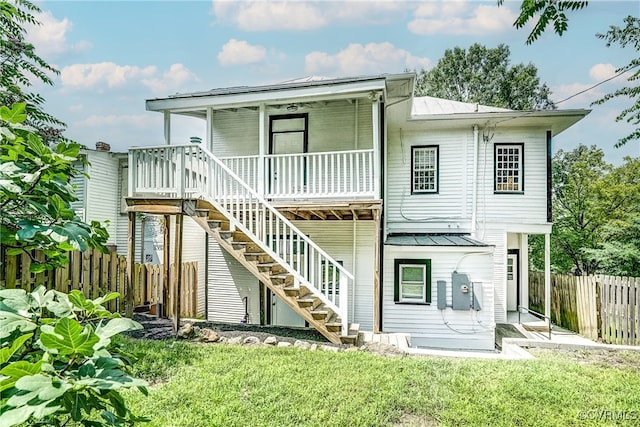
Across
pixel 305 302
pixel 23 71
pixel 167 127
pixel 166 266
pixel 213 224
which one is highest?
pixel 23 71

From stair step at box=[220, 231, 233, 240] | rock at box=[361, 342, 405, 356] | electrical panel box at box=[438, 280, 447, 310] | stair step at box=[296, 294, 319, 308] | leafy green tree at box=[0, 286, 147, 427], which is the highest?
stair step at box=[220, 231, 233, 240]

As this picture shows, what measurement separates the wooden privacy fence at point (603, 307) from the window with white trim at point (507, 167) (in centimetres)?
298

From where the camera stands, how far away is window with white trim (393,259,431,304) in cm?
902

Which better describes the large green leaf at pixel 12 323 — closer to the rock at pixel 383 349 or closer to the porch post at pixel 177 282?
the rock at pixel 383 349

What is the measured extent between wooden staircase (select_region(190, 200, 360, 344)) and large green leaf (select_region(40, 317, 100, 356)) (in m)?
5.72

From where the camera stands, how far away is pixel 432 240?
370 inches

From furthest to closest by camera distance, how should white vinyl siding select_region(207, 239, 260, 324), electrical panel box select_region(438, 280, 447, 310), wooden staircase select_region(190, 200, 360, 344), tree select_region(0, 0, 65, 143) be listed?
white vinyl siding select_region(207, 239, 260, 324) → electrical panel box select_region(438, 280, 447, 310) → tree select_region(0, 0, 65, 143) → wooden staircase select_region(190, 200, 360, 344)

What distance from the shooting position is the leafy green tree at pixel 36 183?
4.12 ft

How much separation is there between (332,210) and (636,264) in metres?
11.8

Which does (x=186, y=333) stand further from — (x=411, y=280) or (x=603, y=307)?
(x=603, y=307)

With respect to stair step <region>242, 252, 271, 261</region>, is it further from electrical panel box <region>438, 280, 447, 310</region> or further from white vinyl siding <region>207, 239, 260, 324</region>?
electrical panel box <region>438, 280, 447, 310</region>

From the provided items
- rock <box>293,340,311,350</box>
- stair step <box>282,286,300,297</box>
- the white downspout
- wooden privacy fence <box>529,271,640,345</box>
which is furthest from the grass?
the white downspout

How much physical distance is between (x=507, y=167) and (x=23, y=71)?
44.2ft

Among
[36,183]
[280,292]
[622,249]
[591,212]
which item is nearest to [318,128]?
[280,292]
